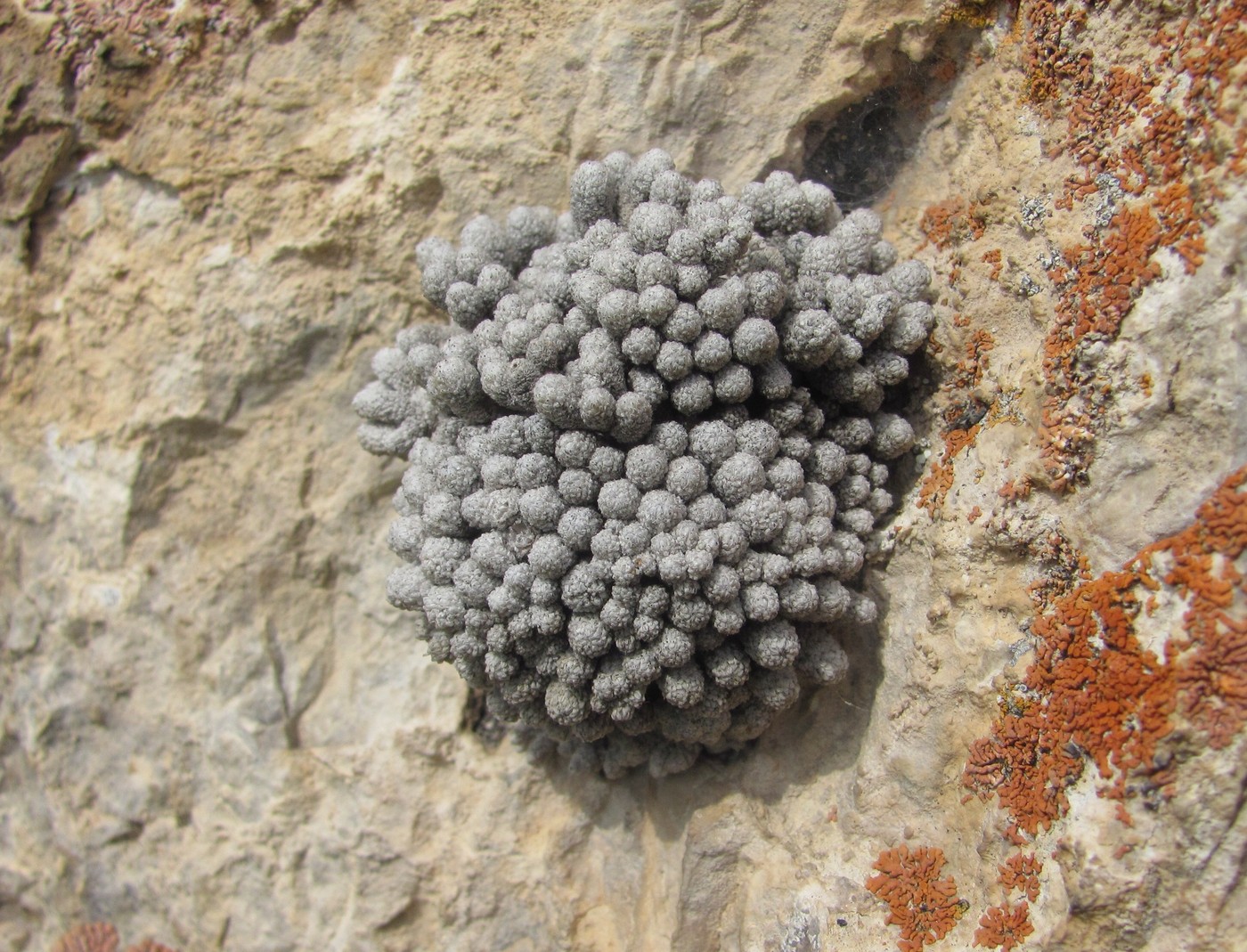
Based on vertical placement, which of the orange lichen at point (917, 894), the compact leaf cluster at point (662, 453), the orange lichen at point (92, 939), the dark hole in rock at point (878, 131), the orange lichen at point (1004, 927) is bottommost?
the orange lichen at point (92, 939)

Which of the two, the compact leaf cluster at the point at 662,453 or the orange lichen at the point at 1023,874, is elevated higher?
the compact leaf cluster at the point at 662,453

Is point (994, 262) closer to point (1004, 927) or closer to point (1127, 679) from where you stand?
point (1127, 679)

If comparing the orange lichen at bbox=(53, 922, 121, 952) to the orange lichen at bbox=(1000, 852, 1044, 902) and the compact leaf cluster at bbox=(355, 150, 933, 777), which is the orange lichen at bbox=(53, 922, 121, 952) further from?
the orange lichen at bbox=(1000, 852, 1044, 902)

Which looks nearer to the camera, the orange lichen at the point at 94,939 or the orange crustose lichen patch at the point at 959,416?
the orange crustose lichen patch at the point at 959,416

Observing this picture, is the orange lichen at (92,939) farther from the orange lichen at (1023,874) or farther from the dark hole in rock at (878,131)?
the dark hole in rock at (878,131)

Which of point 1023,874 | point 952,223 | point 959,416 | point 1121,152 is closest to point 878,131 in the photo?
point 952,223

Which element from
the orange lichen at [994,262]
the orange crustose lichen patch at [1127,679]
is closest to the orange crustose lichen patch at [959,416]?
the orange lichen at [994,262]
